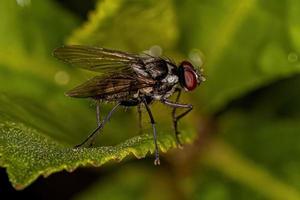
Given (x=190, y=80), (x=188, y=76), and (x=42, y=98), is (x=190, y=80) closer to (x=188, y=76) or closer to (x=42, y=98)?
(x=188, y=76)

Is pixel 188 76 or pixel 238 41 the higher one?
pixel 238 41

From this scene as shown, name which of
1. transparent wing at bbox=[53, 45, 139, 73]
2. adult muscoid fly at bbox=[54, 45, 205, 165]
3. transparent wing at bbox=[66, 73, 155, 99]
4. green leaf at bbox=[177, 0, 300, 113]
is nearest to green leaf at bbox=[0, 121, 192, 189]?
transparent wing at bbox=[66, 73, 155, 99]

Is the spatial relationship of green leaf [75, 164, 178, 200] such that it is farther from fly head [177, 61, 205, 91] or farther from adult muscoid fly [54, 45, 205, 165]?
fly head [177, 61, 205, 91]

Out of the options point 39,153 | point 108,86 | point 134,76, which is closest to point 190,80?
point 134,76

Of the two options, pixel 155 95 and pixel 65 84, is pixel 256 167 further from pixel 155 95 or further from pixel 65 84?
pixel 65 84

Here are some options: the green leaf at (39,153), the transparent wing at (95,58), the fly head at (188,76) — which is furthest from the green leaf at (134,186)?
the green leaf at (39,153)

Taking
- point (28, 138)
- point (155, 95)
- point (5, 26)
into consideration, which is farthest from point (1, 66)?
point (28, 138)
